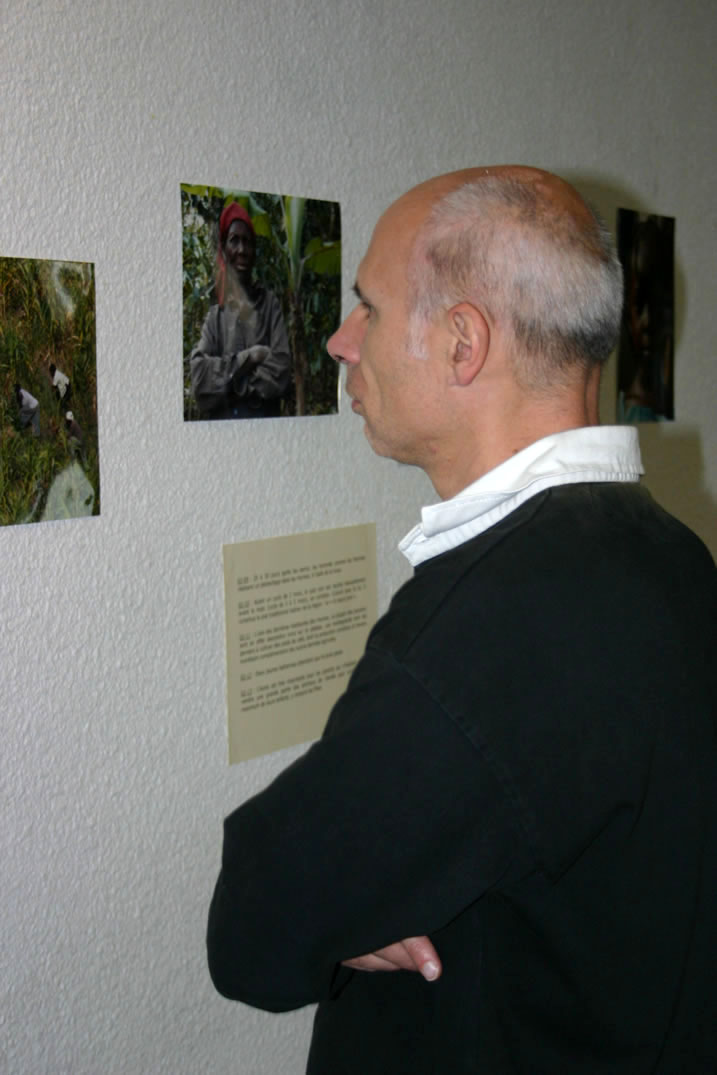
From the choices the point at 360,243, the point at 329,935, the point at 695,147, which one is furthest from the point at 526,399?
the point at 695,147

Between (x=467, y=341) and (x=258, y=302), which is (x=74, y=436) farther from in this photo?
(x=467, y=341)

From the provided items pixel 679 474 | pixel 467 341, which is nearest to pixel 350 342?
pixel 467 341

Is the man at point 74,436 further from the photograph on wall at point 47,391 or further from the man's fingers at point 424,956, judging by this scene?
the man's fingers at point 424,956

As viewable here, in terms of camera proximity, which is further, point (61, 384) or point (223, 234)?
point (223, 234)

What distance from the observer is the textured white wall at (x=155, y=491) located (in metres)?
1.04

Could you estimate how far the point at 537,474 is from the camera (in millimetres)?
795

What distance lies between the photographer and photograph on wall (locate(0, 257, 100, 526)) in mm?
994

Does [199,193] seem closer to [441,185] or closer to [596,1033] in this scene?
[441,185]

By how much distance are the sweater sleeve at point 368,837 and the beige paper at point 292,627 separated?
0.50 metres

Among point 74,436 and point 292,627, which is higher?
point 74,436

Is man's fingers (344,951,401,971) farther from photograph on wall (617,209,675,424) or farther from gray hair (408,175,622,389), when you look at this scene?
photograph on wall (617,209,675,424)

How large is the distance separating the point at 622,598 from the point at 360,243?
29.7 inches

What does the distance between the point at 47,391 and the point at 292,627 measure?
0.44 meters

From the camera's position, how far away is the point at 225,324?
119cm
